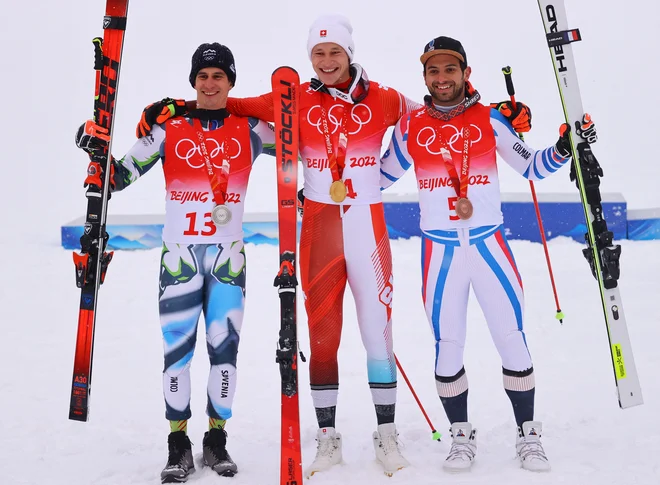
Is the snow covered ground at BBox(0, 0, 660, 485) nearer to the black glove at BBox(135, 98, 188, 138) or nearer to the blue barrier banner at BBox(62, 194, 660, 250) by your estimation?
the blue barrier banner at BBox(62, 194, 660, 250)

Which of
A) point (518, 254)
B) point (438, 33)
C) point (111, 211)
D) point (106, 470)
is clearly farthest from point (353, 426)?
point (438, 33)

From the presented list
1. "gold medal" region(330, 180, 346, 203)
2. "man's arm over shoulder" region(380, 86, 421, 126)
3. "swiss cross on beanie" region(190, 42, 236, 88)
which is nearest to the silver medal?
"gold medal" region(330, 180, 346, 203)

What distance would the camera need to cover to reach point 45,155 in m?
16.2

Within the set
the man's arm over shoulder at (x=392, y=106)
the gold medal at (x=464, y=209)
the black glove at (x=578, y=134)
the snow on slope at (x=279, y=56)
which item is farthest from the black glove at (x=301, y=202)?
the snow on slope at (x=279, y=56)

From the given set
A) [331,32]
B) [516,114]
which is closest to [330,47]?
[331,32]

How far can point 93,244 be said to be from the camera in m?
3.80

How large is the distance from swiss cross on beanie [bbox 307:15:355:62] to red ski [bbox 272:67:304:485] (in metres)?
0.21

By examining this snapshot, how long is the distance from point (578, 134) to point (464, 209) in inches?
25.4

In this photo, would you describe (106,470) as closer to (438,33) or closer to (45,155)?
(45,155)

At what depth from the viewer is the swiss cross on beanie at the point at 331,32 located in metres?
3.76

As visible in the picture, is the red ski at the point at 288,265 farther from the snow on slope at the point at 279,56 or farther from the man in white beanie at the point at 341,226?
the snow on slope at the point at 279,56

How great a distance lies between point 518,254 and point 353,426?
14.3 ft

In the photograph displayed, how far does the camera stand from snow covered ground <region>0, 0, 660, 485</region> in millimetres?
4109

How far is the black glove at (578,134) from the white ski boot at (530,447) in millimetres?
1287
